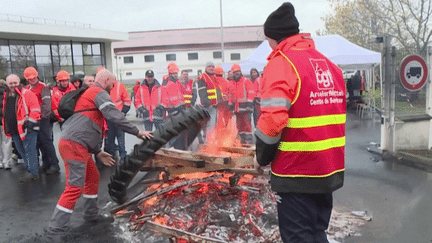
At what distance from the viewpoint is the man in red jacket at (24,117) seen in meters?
6.68

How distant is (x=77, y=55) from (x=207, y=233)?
72.7 ft

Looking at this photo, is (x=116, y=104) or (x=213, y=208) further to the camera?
(x=116, y=104)

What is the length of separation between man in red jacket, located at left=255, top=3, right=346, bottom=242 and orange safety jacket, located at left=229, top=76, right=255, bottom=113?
6.38m

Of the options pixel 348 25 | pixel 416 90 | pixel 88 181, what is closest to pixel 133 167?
pixel 88 181

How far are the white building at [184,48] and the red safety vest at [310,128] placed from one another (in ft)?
145

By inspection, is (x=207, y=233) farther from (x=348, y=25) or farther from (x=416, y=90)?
(x=348, y=25)

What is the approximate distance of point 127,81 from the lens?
49000 mm

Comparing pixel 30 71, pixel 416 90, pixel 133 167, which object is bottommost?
pixel 133 167

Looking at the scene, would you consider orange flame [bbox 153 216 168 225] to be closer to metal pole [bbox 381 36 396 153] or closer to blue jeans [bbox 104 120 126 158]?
blue jeans [bbox 104 120 126 158]

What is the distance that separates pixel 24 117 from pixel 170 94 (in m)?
3.03

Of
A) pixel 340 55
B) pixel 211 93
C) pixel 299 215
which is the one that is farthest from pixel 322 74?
pixel 340 55

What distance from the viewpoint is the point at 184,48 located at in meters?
50.4

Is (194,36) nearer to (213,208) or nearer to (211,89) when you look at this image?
(211,89)

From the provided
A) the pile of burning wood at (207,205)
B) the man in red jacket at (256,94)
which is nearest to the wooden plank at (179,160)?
the pile of burning wood at (207,205)
